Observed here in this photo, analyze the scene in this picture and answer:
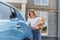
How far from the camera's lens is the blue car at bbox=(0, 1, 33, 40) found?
11.3 feet

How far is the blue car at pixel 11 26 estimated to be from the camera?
3.45 meters

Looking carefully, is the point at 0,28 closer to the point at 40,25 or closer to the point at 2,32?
A: the point at 2,32

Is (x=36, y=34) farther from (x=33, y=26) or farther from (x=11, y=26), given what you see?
(x=11, y=26)

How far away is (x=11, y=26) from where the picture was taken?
3531mm

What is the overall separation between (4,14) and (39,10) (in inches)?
646

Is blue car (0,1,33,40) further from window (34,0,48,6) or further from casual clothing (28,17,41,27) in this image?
window (34,0,48,6)

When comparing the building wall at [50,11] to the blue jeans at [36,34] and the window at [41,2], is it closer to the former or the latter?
the window at [41,2]

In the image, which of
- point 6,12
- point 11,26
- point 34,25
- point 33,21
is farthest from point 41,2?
point 11,26

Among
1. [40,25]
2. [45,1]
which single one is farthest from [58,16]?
[40,25]

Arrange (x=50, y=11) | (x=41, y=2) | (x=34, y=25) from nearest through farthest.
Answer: (x=34, y=25) → (x=50, y=11) → (x=41, y=2)

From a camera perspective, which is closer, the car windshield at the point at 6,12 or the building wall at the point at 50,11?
the car windshield at the point at 6,12

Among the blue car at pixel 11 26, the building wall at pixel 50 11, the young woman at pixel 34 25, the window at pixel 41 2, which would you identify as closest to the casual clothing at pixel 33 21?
the young woman at pixel 34 25

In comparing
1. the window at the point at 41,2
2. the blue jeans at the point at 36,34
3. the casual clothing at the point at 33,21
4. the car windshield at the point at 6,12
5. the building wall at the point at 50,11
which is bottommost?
the building wall at the point at 50,11

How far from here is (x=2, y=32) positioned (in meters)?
3.40
